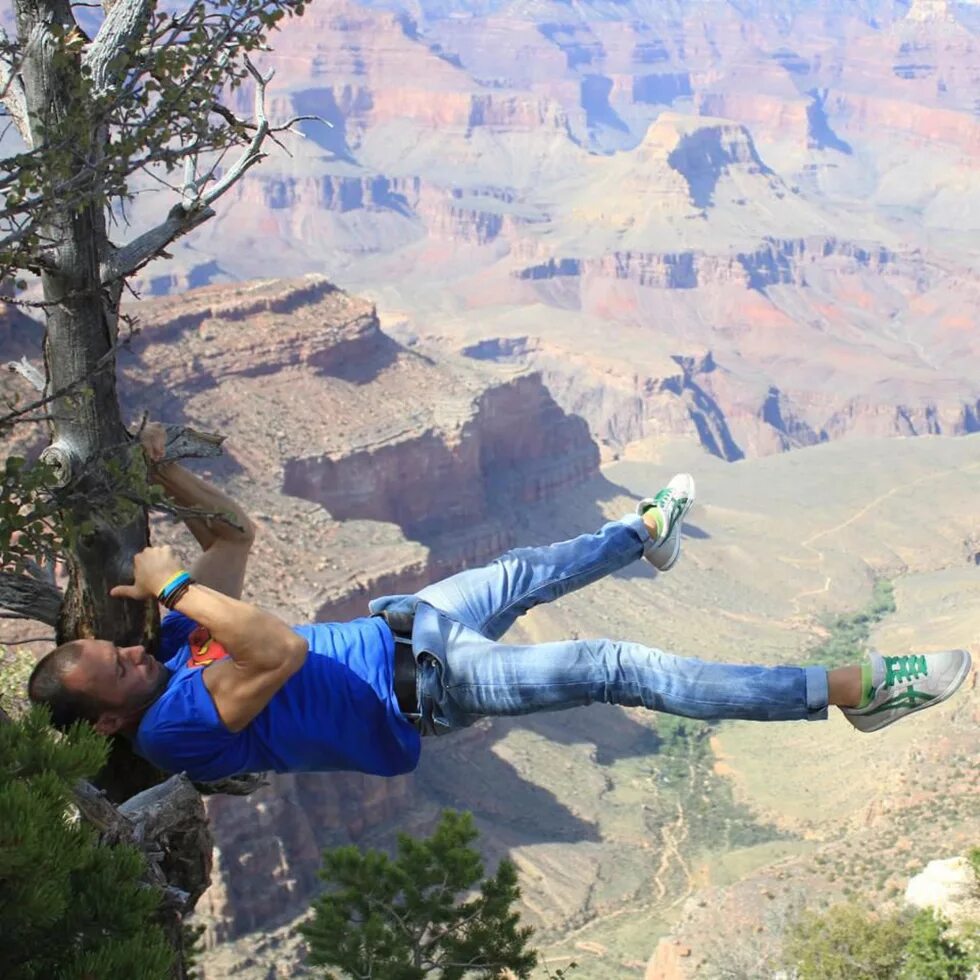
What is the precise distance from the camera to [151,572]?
7.89 m

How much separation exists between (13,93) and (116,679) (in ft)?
11.3

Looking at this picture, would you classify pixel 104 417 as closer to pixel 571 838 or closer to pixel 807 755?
pixel 571 838

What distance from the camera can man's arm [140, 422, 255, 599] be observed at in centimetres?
900

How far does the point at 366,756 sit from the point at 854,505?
8007 cm

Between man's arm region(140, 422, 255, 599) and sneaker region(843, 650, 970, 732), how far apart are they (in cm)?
410

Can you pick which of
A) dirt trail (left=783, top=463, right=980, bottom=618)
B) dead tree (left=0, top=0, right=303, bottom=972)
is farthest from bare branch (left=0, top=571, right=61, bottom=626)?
dirt trail (left=783, top=463, right=980, bottom=618)

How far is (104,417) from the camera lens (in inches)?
319

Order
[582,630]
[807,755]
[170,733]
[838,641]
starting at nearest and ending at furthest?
[170,733]
[807,755]
[582,630]
[838,641]

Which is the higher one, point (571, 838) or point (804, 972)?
point (804, 972)

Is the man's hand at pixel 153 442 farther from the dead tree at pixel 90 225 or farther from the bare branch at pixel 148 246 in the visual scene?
the bare branch at pixel 148 246

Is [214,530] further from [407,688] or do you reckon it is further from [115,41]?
[115,41]

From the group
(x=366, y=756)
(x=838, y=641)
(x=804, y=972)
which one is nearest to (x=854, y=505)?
(x=838, y=641)

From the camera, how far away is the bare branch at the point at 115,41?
7852 millimetres

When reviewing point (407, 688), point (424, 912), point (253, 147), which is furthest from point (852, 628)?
point (253, 147)
